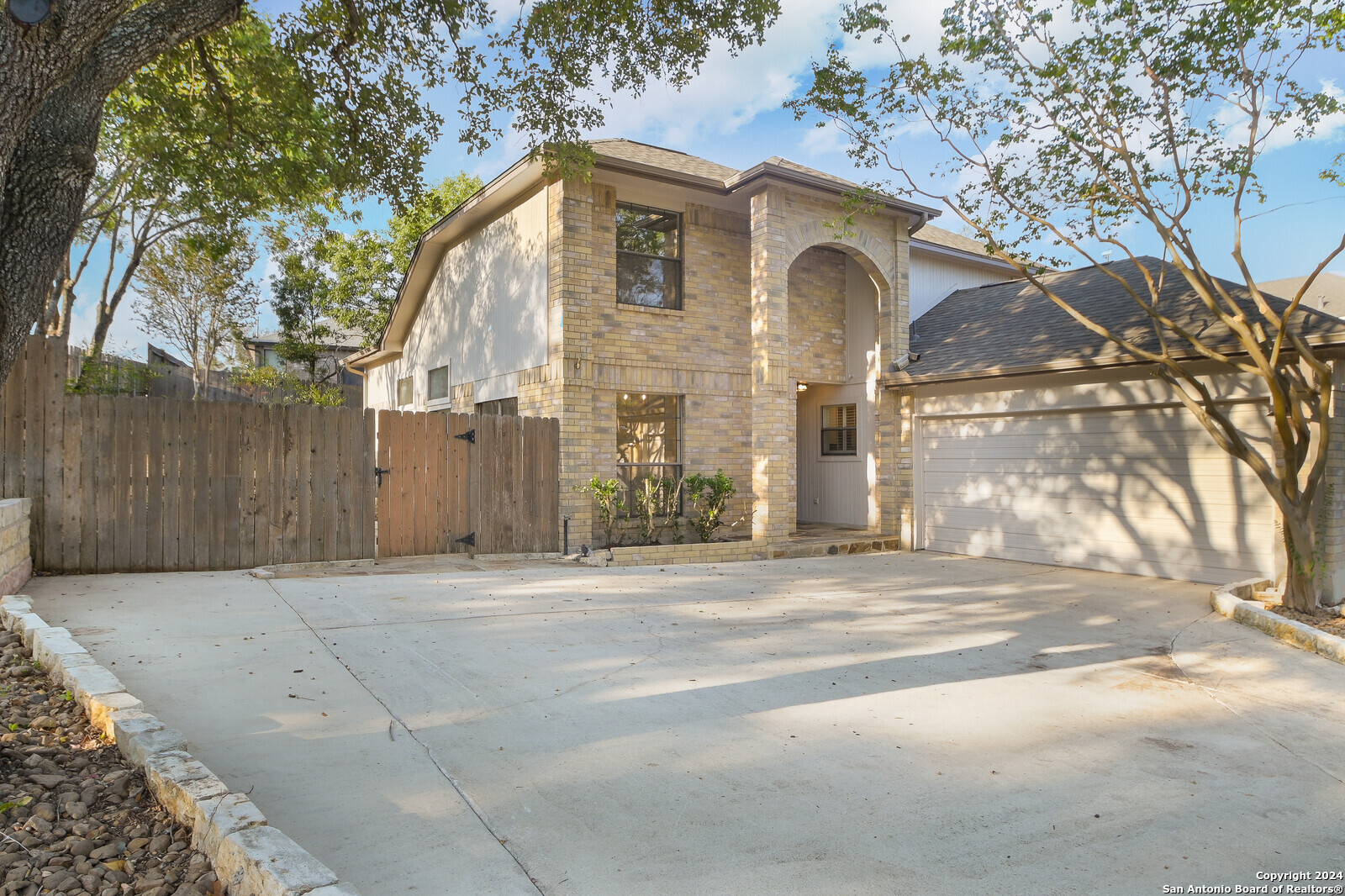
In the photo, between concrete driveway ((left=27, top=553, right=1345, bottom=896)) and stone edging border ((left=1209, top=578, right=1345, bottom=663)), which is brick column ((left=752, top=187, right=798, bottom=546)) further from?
stone edging border ((left=1209, top=578, right=1345, bottom=663))

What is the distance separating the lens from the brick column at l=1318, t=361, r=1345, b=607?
8344 millimetres

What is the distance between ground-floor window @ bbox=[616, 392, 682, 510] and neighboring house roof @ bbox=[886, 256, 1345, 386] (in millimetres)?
3885

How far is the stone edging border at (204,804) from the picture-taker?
2.39 m

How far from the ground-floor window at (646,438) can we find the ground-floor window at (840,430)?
153 inches

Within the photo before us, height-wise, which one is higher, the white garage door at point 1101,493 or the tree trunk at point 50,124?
the tree trunk at point 50,124

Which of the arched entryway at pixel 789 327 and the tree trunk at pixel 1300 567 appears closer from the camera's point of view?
the tree trunk at pixel 1300 567

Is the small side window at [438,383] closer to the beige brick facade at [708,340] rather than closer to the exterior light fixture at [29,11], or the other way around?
the beige brick facade at [708,340]

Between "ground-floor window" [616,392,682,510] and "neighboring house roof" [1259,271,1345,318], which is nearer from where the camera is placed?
"ground-floor window" [616,392,682,510]

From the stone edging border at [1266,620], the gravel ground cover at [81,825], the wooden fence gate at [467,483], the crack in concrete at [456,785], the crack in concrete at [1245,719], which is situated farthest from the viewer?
the wooden fence gate at [467,483]

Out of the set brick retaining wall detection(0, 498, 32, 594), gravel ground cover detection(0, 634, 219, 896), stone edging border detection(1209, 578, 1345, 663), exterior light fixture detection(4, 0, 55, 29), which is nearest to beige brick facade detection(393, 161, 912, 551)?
stone edging border detection(1209, 578, 1345, 663)

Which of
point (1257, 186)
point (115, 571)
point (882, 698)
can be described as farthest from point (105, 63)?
point (1257, 186)

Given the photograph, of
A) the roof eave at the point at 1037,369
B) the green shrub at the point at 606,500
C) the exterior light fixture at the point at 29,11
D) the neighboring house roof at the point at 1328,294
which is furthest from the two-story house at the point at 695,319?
the neighboring house roof at the point at 1328,294

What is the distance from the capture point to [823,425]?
15.7 m

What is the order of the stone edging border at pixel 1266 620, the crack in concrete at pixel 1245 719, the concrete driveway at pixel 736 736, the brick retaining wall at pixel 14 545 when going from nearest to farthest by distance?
1. the concrete driveway at pixel 736 736
2. the crack in concrete at pixel 1245 719
3. the stone edging border at pixel 1266 620
4. the brick retaining wall at pixel 14 545
